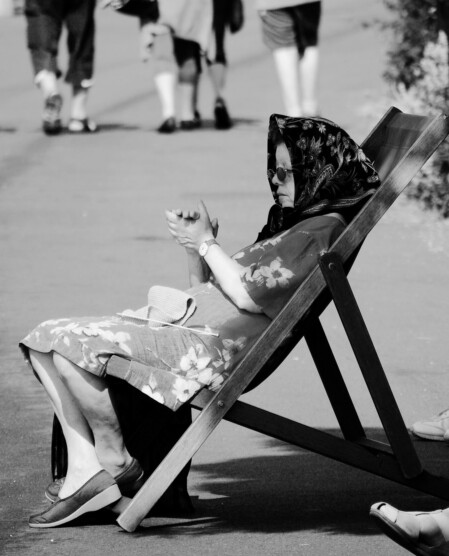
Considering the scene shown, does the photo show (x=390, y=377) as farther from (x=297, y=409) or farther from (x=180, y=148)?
(x=180, y=148)

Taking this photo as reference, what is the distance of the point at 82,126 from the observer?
14.0 meters

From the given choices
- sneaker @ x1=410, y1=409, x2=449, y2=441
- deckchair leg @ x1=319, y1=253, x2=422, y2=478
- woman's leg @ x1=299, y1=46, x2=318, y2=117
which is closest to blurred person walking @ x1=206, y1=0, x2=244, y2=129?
woman's leg @ x1=299, y1=46, x2=318, y2=117

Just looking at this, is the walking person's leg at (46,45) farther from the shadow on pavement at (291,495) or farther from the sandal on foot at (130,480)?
the sandal on foot at (130,480)

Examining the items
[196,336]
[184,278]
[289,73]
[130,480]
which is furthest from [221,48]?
[130,480]

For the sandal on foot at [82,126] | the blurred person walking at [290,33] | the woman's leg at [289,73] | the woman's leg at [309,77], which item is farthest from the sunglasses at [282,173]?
the sandal on foot at [82,126]

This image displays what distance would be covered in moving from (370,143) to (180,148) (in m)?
8.02

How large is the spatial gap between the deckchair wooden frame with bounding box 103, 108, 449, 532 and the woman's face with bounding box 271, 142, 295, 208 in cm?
34

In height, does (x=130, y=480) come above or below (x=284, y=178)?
below

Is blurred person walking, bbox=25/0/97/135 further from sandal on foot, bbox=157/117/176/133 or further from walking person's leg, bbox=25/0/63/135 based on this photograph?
sandal on foot, bbox=157/117/176/133

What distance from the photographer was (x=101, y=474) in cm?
479

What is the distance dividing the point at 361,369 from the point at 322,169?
26.8 inches

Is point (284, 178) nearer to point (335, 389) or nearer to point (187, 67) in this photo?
point (335, 389)

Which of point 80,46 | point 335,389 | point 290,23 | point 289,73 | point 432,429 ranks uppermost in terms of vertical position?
point 335,389

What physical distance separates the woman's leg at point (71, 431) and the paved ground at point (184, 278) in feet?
0.63
